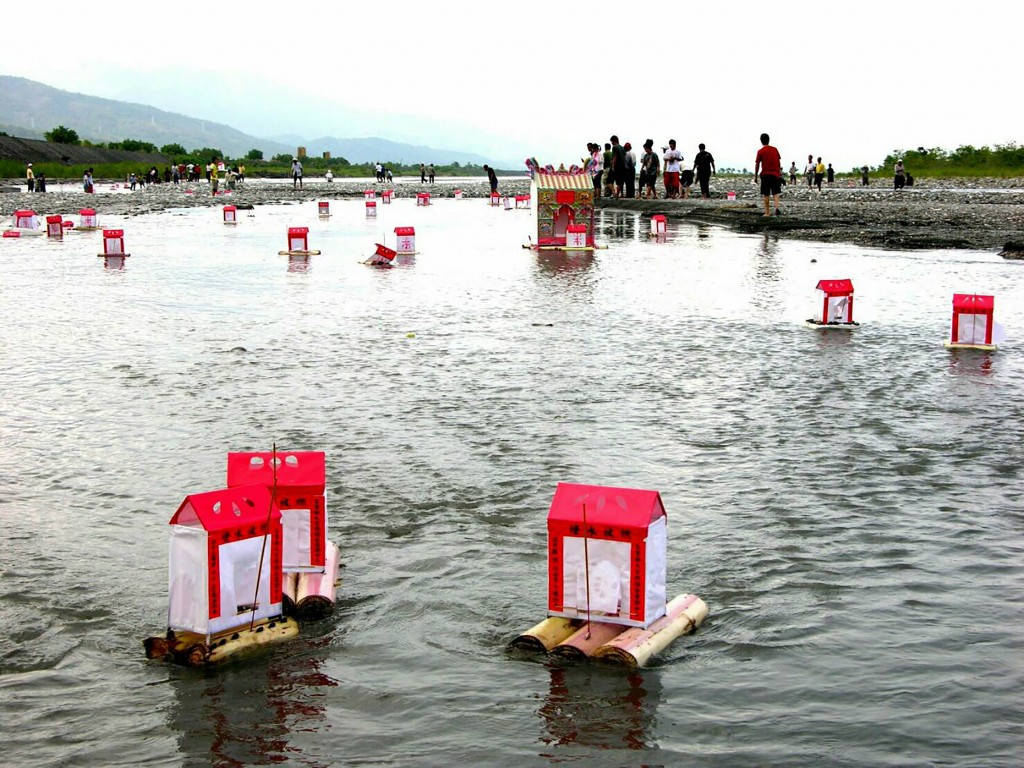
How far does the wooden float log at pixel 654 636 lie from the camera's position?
478 cm

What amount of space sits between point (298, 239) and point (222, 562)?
1921 centimetres

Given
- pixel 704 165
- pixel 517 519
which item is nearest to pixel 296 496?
A: pixel 517 519

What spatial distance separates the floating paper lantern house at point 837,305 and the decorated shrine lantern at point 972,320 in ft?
4.99

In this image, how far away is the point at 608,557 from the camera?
16.5 feet

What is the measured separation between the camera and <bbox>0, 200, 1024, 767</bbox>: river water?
4.36 metres

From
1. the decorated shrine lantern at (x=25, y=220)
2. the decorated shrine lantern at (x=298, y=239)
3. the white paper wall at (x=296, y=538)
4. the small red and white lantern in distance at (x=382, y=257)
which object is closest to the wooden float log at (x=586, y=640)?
the white paper wall at (x=296, y=538)

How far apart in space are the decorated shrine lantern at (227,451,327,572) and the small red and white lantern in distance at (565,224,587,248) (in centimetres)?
1887

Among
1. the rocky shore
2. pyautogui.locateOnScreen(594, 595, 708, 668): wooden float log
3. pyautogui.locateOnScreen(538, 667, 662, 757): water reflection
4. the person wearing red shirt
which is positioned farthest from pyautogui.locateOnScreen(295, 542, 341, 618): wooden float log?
the person wearing red shirt

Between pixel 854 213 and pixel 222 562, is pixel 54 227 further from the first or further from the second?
pixel 222 562

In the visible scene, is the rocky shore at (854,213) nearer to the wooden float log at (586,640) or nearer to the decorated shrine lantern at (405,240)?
the decorated shrine lantern at (405,240)

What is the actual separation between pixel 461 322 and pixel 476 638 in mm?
9169

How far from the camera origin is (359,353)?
12016mm

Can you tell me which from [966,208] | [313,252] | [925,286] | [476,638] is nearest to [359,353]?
[476,638]

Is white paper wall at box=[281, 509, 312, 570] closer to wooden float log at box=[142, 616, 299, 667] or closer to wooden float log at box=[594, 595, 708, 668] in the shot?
wooden float log at box=[142, 616, 299, 667]
